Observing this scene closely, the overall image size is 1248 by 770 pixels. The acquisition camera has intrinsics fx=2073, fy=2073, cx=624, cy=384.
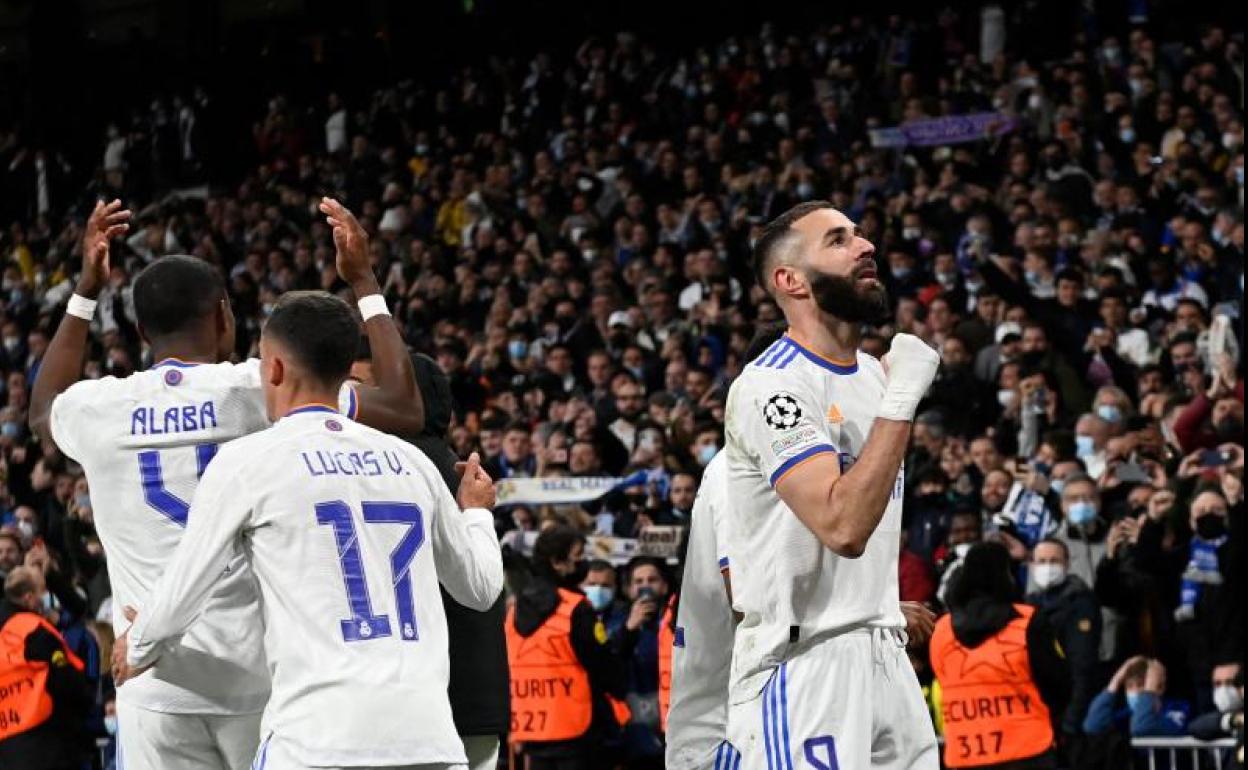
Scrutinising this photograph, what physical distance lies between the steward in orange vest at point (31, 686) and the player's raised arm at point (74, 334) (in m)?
5.58

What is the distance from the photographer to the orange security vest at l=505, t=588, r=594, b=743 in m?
11.1

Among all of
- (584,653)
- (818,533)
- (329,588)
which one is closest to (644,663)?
(584,653)

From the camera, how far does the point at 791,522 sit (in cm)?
507

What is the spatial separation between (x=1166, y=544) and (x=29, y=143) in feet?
72.9

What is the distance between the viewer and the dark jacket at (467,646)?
244 inches

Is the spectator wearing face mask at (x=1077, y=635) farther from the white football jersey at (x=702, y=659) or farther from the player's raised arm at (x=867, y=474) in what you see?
the player's raised arm at (x=867, y=474)

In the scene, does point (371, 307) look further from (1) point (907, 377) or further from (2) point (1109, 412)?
(2) point (1109, 412)

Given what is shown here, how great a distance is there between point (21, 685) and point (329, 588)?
7.19 m

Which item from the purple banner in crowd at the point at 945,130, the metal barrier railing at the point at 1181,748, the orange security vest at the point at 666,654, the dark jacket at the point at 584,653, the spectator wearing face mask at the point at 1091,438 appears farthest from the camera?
the purple banner in crowd at the point at 945,130

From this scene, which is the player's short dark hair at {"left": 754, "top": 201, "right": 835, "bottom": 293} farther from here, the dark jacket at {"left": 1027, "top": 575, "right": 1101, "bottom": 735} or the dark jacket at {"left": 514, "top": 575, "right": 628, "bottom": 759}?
the dark jacket at {"left": 514, "top": 575, "right": 628, "bottom": 759}

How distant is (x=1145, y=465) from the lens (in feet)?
39.0

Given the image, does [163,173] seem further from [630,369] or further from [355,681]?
[355,681]

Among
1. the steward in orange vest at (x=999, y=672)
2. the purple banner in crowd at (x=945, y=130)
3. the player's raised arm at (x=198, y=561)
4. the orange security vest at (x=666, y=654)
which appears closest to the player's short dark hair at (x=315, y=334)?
the player's raised arm at (x=198, y=561)

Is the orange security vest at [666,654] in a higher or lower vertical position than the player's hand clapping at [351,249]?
lower
